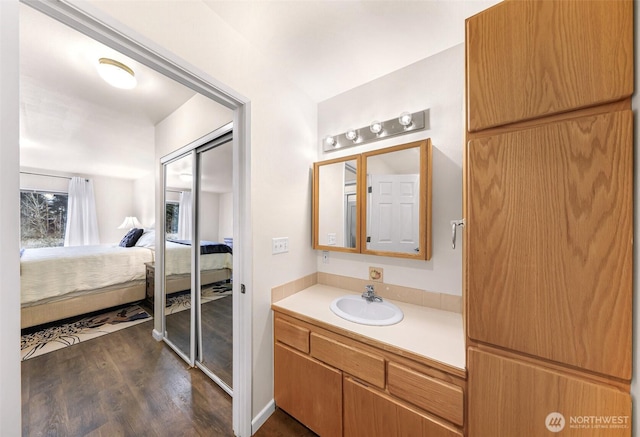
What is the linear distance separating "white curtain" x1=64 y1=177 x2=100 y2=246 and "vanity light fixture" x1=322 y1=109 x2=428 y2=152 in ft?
21.4

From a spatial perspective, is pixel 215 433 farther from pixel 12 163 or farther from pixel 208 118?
pixel 208 118

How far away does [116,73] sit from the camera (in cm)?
157

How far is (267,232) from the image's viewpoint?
5.08ft

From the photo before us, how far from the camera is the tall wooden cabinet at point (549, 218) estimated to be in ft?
2.19

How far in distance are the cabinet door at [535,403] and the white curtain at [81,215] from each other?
7629 mm

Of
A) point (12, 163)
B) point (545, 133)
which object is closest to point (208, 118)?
A: point (12, 163)

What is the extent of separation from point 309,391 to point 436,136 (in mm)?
1845

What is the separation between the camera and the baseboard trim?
1423 mm

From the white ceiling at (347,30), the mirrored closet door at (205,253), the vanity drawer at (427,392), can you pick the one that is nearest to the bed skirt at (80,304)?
the mirrored closet door at (205,253)

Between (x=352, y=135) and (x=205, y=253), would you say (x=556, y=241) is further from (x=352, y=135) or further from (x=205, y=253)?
(x=205, y=253)

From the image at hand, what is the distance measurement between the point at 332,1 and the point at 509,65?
91cm

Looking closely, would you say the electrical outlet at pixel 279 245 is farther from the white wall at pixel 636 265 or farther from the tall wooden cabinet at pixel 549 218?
the white wall at pixel 636 265

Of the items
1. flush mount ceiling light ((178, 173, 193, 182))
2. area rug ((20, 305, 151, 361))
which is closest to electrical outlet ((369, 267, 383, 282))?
flush mount ceiling light ((178, 173, 193, 182))

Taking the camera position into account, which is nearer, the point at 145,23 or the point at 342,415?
the point at 145,23
